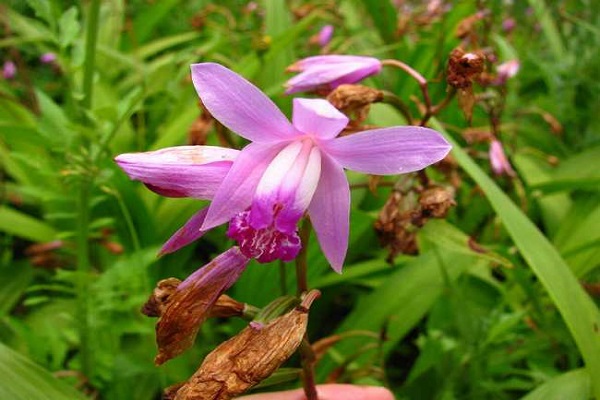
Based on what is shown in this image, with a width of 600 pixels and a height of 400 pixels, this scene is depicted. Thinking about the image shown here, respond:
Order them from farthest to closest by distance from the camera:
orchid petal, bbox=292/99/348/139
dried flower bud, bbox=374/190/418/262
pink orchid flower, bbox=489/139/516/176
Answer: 1. pink orchid flower, bbox=489/139/516/176
2. dried flower bud, bbox=374/190/418/262
3. orchid petal, bbox=292/99/348/139

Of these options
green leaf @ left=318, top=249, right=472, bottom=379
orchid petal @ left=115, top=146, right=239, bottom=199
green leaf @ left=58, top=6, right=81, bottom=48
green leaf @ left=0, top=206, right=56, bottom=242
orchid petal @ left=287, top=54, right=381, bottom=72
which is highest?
green leaf @ left=58, top=6, right=81, bottom=48

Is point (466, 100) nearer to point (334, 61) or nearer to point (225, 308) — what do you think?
point (334, 61)

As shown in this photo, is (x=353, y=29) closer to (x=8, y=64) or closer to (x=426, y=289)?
(x=8, y=64)

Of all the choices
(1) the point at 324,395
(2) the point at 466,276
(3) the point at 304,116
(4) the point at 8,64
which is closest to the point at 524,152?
(2) the point at 466,276

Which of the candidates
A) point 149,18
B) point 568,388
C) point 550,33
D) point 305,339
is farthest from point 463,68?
point 149,18

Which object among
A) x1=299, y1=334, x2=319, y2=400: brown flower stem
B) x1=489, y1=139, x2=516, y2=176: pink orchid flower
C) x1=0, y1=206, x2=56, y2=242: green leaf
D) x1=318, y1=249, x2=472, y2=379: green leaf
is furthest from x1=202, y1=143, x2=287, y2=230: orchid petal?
x1=0, y1=206, x2=56, y2=242: green leaf

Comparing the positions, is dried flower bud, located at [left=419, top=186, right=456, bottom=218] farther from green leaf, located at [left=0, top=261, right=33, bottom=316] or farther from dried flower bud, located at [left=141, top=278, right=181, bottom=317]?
green leaf, located at [left=0, top=261, right=33, bottom=316]

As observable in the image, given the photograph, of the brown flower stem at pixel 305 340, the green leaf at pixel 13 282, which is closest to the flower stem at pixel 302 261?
the brown flower stem at pixel 305 340
